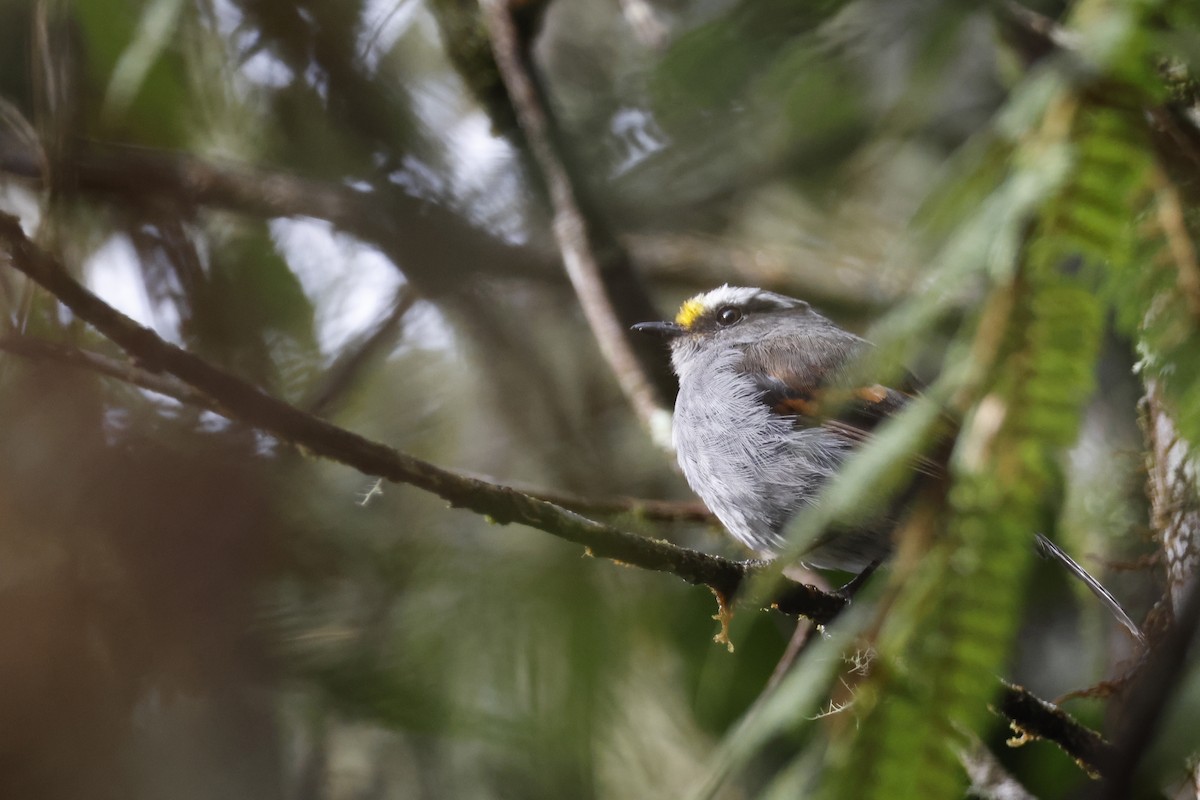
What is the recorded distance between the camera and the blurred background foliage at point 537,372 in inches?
31.5

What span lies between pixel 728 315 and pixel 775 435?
1.00m

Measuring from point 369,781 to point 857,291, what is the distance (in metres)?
2.81

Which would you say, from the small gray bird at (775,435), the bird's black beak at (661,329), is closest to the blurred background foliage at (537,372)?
the bird's black beak at (661,329)

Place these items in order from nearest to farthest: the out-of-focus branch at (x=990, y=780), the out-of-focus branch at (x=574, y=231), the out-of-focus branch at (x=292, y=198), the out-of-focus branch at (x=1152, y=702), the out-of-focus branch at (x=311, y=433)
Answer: the out-of-focus branch at (x=1152, y=702)
the out-of-focus branch at (x=311, y=433)
the out-of-focus branch at (x=990, y=780)
the out-of-focus branch at (x=574, y=231)
the out-of-focus branch at (x=292, y=198)

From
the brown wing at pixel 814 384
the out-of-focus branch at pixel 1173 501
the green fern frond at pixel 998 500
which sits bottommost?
the brown wing at pixel 814 384

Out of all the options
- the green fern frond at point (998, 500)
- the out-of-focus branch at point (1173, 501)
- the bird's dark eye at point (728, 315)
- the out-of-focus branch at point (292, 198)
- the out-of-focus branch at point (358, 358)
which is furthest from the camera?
the bird's dark eye at point (728, 315)

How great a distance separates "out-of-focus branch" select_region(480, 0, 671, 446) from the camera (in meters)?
3.41

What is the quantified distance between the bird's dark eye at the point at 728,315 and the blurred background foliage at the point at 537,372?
316mm

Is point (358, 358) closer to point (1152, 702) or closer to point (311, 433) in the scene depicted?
point (311, 433)

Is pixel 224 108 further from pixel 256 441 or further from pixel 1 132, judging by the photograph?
pixel 256 441

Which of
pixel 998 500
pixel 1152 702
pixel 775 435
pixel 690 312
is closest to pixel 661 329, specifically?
pixel 690 312

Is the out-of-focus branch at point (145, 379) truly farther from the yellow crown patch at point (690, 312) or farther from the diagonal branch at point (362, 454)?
the yellow crown patch at point (690, 312)

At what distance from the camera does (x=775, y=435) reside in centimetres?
293

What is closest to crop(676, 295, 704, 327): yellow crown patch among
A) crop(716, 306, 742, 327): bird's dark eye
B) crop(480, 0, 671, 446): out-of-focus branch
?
crop(716, 306, 742, 327): bird's dark eye
